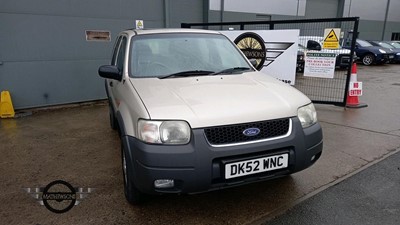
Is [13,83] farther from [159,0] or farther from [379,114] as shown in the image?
[379,114]

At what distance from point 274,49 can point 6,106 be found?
5910 mm

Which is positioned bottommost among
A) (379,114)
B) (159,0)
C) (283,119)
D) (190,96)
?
(379,114)

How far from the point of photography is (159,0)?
8.63 m

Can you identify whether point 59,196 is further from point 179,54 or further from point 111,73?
point 179,54

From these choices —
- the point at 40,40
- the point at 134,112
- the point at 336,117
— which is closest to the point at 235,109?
the point at 134,112

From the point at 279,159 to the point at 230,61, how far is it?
5.39 feet

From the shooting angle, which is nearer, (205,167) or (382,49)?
(205,167)

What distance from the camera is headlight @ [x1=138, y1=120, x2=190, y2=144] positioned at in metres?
2.45

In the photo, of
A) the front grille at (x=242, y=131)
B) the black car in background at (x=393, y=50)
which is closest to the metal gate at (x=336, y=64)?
the front grille at (x=242, y=131)

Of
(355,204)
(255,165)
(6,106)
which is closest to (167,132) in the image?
(255,165)

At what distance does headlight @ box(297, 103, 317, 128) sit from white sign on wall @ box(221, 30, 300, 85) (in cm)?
405

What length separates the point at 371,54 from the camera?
56.2 ft

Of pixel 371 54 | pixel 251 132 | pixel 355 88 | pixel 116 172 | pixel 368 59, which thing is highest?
pixel 251 132
